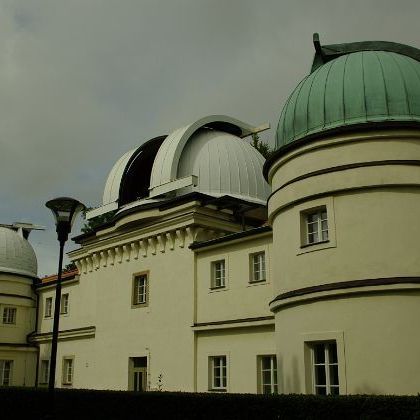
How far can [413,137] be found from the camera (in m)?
12.6

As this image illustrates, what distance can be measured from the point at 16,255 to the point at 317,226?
69.9 ft

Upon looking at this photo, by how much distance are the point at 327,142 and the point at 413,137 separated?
179 cm

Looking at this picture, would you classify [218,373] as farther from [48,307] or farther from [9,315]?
[9,315]

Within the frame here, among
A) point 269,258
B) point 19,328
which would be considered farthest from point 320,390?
point 19,328

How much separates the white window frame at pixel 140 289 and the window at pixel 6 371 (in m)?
10.5

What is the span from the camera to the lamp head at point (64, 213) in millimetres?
12430

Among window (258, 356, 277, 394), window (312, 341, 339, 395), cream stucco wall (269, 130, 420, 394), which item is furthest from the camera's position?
window (258, 356, 277, 394)

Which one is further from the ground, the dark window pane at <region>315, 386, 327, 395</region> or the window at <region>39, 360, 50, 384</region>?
the window at <region>39, 360, 50, 384</region>

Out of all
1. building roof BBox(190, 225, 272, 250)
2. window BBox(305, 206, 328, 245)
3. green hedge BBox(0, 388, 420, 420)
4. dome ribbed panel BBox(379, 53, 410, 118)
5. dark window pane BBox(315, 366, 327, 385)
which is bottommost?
green hedge BBox(0, 388, 420, 420)

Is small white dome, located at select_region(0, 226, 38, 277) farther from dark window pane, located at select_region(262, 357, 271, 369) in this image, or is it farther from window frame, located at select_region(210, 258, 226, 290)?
dark window pane, located at select_region(262, 357, 271, 369)

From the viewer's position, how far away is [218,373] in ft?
59.9

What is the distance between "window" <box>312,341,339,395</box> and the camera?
12.1m

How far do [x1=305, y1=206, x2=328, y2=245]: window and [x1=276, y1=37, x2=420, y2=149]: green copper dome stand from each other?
1759 millimetres

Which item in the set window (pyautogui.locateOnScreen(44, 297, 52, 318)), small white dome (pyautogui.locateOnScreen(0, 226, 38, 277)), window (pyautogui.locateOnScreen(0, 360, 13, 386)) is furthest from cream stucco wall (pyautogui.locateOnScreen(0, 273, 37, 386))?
window (pyautogui.locateOnScreen(44, 297, 52, 318))
